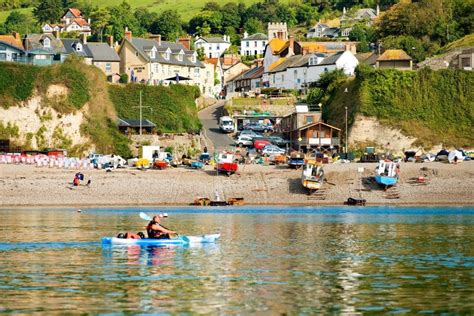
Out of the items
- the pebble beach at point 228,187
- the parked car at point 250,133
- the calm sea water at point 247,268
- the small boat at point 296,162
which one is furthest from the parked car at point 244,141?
the calm sea water at point 247,268

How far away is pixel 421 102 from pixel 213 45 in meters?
92.2

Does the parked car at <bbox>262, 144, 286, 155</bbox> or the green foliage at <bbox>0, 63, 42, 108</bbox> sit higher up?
the green foliage at <bbox>0, 63, 42, 108</bbox>

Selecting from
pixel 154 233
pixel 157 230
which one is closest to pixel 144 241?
pixel 154 233

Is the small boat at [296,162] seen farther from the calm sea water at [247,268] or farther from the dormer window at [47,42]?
the dormer window at [47,42]

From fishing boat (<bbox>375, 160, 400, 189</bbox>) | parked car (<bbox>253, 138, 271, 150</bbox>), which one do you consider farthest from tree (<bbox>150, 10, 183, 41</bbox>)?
fishing boat (<bbox>375, 160, 400, 189</bbox>)

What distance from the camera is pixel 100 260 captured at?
44188mm

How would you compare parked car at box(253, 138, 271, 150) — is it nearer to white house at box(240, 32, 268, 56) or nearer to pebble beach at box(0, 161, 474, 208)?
pebble beach at box(0, 161, 474, 208)

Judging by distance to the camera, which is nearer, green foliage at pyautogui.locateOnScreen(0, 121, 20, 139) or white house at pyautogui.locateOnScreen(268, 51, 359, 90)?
green foliage at pyautogui.locateOnScreen(0, 121, 20, 139)

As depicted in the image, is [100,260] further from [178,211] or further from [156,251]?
[178,211]

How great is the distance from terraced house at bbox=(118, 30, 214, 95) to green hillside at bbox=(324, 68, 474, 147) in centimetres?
2449

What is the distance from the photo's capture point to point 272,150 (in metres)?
98.7

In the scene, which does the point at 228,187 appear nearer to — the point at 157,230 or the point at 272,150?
the point at 272,150

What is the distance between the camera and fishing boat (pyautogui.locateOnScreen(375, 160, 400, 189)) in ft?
272

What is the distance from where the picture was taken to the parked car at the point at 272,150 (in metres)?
97.9
